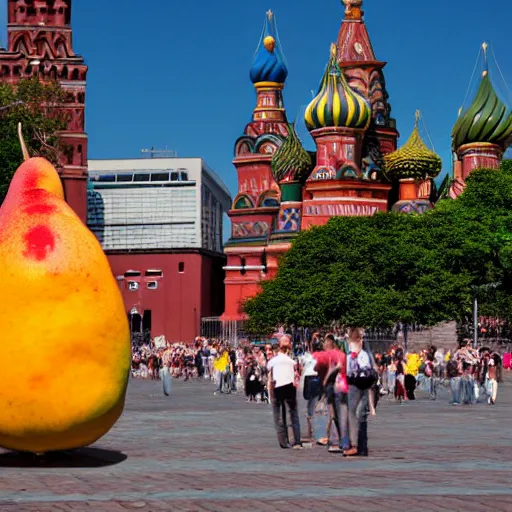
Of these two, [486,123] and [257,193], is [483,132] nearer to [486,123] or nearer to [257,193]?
[486,123]

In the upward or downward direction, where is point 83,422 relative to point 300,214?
downward

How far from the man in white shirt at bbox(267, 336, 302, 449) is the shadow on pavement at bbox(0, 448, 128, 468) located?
8.64 feet

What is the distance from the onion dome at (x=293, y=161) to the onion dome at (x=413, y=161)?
547cm

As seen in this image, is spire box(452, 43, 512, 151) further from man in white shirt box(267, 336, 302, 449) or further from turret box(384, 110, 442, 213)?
man in white shirt box(267, 336, 302, 449)

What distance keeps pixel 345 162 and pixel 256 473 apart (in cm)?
7891

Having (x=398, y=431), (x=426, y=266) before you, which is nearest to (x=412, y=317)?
(x=426, y=266)

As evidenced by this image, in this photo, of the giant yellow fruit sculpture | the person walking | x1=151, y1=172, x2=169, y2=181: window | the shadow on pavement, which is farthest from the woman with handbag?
x1=151, y1=172, x2=169, y2=181: window

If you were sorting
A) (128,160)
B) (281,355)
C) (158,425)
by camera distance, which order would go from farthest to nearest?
1. (128,160)
2. (158,425)
3. (281,355)

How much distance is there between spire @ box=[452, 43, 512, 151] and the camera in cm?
9631

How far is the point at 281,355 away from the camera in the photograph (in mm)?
22281

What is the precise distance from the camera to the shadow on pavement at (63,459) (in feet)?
59.1

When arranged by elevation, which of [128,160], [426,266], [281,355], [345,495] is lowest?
[345,495]

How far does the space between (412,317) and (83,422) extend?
57.1 m

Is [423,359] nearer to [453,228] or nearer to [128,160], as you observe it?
[453,228]
